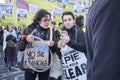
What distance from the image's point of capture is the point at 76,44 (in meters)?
5.14

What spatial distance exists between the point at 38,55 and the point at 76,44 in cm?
84

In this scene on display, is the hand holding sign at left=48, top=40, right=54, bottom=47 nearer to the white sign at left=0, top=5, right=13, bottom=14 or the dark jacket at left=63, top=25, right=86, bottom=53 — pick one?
the dark jacket at left=63, top=25, right=86, bottom=53

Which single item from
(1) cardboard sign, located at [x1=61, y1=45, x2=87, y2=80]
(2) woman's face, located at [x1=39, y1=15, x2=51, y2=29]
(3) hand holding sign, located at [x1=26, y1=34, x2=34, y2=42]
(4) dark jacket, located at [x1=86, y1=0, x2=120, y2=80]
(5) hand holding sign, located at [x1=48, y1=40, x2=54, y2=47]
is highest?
(4) dark jacket, located at [x1=86, y1=0, x2=120, y2=80]

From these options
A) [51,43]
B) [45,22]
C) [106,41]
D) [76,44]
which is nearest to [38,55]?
[51,43]

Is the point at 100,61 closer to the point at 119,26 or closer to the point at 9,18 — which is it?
the point at 119,26

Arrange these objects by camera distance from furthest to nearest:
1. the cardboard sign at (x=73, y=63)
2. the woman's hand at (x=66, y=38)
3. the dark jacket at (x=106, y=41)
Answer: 1. the cardboard sign at (x=73, y=63)
2. the woman's hand at (x=66, y=38)
3. the dark jacket at (x=106, y=41)

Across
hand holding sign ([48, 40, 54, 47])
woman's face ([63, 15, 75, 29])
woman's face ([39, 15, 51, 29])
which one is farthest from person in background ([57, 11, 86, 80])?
→ woman's face ([39, 15, 51, 29])

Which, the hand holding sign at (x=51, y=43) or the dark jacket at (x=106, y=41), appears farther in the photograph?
the hand holding sign at (x=51, y=43)

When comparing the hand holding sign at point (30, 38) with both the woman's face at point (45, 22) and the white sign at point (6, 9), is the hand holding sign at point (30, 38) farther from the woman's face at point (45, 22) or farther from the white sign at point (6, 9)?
the white sign at point (6, 9)

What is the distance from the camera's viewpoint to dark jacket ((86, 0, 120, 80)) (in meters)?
1.22

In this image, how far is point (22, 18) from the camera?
2022cm

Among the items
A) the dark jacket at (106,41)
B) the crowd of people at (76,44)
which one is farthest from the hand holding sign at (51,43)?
the dark jacket at (106,41)

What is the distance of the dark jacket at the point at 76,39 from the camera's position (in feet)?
16.8

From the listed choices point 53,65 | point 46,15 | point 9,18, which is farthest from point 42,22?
point 9,18
